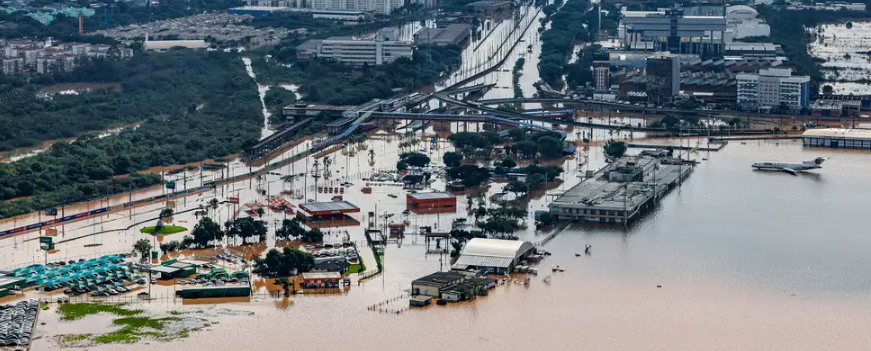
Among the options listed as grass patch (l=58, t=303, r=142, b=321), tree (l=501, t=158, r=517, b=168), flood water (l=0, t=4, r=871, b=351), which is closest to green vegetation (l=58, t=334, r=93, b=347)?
flood water (l=0, t=4, r=871, b=351)

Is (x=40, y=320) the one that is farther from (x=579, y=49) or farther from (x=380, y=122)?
(x=579, y=49)

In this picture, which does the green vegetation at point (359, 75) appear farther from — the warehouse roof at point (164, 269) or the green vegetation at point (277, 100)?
the warehouse roof at point (164, 269)

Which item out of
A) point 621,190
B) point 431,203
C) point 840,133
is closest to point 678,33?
point 840,133

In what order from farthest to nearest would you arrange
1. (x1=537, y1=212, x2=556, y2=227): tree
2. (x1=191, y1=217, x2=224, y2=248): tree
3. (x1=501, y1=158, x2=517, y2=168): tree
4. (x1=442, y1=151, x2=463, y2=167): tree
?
1. (x1=442, y1=151, x2=463, y2=167): tree
2. (x1=501, y1=158, x2=517, y2=168): tree
3. (x1=537, y1=212, x2=556, y2=227): tree
4. (x1=191, y1=217, x2=224, y2=248): tree

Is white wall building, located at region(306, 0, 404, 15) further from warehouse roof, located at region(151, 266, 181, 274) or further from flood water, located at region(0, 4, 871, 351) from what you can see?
warehouse roof, located at region(151, 266, 181, 274)

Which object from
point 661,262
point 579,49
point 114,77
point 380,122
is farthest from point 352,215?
point 579,49

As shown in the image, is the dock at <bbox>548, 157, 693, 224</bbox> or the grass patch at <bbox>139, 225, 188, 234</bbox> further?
the dock at <bbox>548, 157, 693, 224</bbox>
